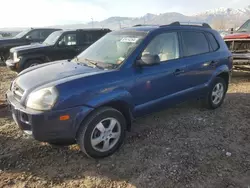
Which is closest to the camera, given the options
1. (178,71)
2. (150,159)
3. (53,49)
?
(150,159)

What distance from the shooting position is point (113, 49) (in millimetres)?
3957

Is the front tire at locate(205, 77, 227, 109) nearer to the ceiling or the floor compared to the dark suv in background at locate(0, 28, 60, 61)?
nearer to the floor

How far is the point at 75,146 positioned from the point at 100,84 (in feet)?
3.66

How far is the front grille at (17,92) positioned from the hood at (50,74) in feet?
0.16

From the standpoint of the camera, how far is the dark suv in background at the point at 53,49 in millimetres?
8133

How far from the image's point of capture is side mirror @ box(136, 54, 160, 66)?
11.5 feet

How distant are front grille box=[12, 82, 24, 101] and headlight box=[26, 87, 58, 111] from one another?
29 centimetres

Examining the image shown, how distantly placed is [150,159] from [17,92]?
1957 millimetres

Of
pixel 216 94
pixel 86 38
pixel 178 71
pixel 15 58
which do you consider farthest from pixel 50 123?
pixel 86 38

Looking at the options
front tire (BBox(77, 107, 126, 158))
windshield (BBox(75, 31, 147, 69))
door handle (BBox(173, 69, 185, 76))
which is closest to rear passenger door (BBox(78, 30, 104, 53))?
windshield (BBox(75, 31, 147, 69))

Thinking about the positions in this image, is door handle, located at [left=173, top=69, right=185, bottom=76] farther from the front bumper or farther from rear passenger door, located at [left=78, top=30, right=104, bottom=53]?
rear passenger door, located at [left=78, top=30, right=104, bottom=53]

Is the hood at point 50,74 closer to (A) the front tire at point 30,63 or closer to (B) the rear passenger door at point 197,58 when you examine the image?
(B) the rear passenger door at point 197,58

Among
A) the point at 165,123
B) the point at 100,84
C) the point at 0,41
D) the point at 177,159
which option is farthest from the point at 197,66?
the point at 0,41

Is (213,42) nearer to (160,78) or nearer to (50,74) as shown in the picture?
(160,78)
